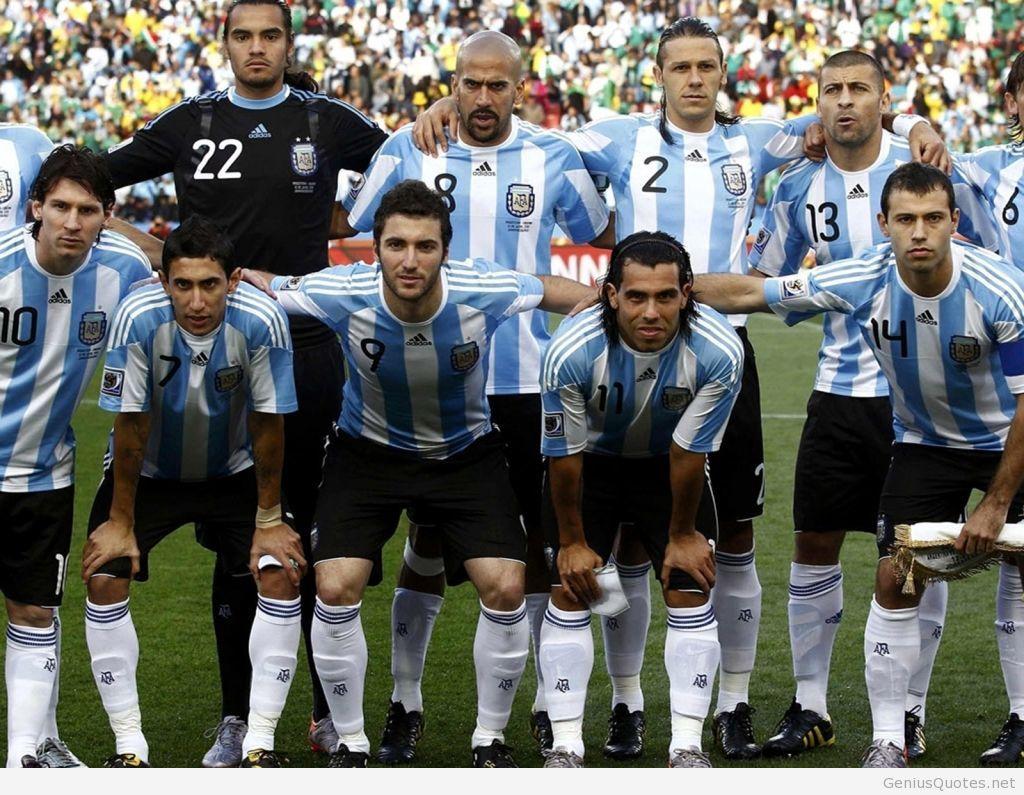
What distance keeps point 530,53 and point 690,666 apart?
24502mm

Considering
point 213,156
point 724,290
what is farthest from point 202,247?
point 724,290

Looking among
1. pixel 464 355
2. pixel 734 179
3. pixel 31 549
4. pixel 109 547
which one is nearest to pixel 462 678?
pixel 464 355

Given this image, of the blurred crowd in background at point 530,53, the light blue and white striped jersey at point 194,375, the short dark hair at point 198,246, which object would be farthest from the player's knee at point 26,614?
the blurred crowd in background at point 530,53

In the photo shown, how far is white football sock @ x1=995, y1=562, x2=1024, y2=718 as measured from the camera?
5.72 meters

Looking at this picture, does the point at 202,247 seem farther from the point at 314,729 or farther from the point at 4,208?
the point at 314,729

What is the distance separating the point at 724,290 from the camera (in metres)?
5.63

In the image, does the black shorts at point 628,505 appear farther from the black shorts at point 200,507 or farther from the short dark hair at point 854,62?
the short dark hair at point 854,62

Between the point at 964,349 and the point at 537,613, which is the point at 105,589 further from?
the point at 964,349

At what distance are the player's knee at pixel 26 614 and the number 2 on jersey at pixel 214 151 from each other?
1.69m

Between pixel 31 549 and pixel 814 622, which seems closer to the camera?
pixel 31 549

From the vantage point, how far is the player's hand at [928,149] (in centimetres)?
575

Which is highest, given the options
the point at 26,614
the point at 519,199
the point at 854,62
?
the point at 854,62

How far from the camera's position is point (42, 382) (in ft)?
17.5

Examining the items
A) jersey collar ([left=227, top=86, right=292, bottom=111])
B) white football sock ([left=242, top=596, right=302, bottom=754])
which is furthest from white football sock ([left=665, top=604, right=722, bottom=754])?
jersey collar ([left=227, top=86, right=292, bottom=111])
